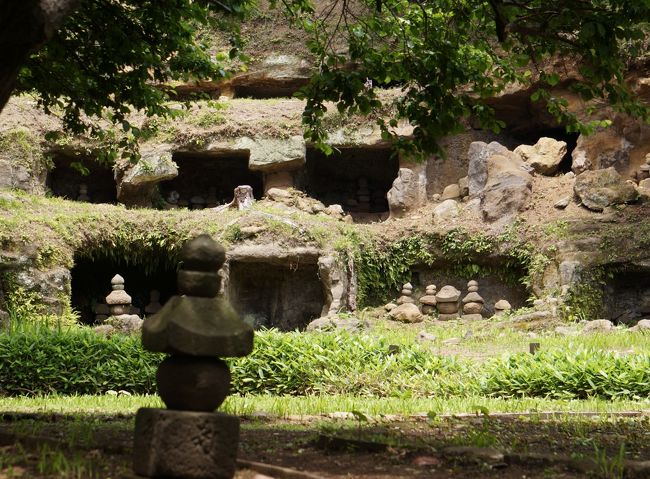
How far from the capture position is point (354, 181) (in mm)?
26781

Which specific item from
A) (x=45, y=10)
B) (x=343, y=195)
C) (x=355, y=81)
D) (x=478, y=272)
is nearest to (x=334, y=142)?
(x=343, y=195)

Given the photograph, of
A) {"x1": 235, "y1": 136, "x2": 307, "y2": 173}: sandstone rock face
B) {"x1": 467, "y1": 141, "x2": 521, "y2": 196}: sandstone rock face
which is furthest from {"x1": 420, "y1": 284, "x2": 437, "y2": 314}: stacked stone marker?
{"x1": 235, "y1": 136, "x2": 307, "y2": 173}: sandstone rock face

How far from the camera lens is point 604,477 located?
4680 millimetres

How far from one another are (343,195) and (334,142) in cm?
378

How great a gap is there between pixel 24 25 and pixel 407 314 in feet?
49.0

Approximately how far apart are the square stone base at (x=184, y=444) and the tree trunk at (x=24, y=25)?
6.99 ft

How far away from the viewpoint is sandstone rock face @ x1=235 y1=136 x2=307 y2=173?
22.5 m

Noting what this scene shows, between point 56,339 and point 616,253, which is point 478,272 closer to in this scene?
point 616,253

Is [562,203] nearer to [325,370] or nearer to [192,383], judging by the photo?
[325,370]

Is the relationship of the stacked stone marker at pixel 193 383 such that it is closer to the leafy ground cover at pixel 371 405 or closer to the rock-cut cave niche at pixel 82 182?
the leafy ground cover at pixel 371 405

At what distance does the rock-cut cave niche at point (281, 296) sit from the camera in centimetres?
1989

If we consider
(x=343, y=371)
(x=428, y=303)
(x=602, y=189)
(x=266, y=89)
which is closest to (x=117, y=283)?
(x=428, y=303)

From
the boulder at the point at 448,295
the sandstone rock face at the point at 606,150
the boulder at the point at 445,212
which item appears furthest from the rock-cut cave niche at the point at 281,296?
the sandstone rock face at the point at 606,150

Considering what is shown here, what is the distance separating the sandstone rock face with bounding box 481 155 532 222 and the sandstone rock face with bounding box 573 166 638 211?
1295 mm
